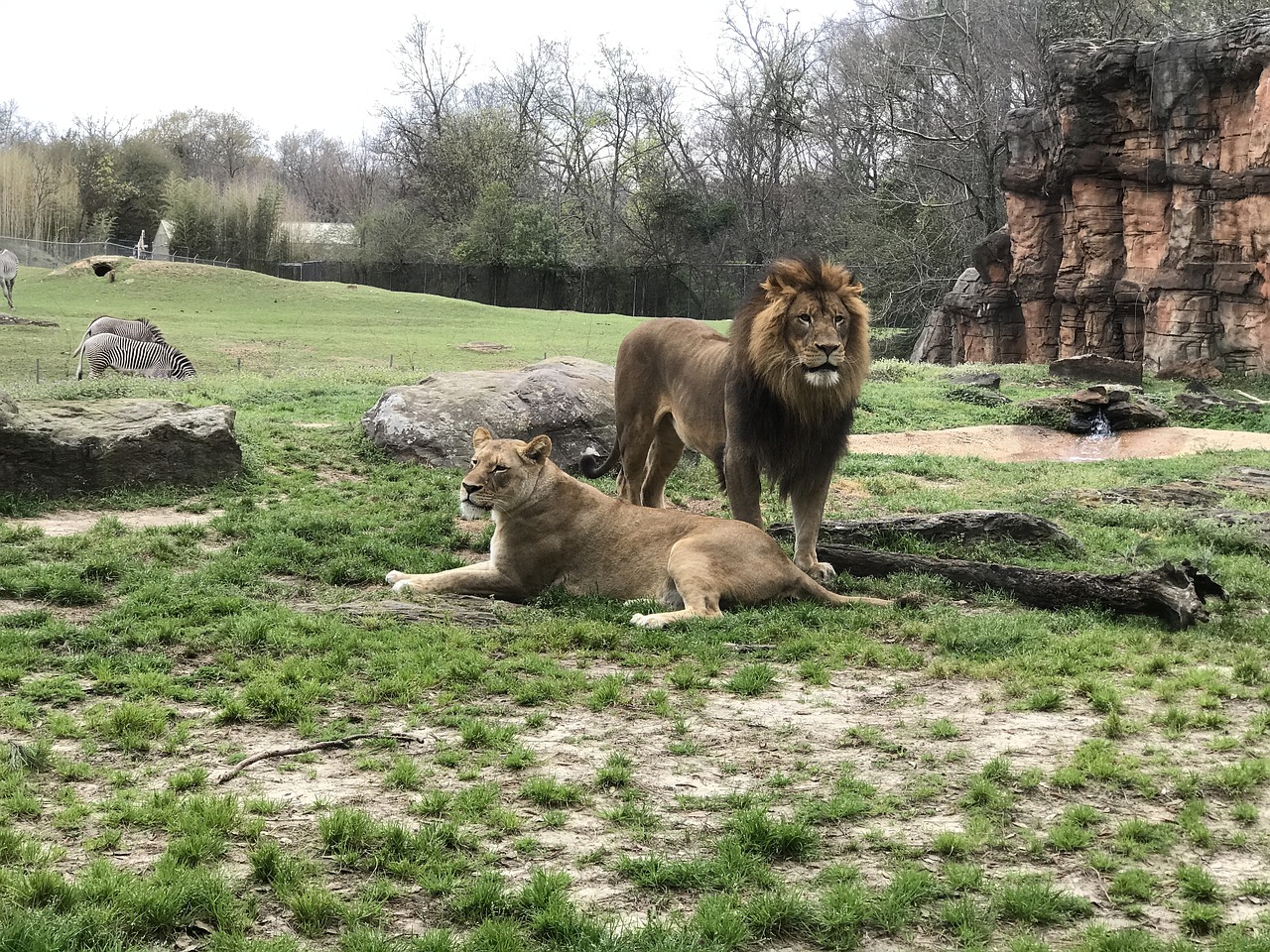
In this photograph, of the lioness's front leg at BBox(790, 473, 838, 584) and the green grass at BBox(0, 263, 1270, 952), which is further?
the lioness's front leg at BBox(790, 473, 838, 584)

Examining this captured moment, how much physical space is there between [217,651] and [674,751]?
114 inches

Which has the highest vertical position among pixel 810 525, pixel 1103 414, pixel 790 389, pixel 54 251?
pixel 54 251

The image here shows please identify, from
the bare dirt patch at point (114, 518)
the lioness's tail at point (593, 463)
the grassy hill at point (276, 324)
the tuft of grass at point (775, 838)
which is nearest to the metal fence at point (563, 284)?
the grassy hill at point (276, 324)

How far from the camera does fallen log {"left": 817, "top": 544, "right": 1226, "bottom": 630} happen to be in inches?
297

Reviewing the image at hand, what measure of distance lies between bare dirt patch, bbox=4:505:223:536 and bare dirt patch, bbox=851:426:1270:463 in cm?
976

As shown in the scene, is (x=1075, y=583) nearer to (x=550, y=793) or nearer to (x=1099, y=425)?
(x=550, y=793)

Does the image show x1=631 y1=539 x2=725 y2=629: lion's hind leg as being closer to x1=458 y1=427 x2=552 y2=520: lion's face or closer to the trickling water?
x1=458 y1=427 x2=552 y2=520: lion's face

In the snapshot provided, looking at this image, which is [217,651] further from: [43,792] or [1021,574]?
[1021,574]

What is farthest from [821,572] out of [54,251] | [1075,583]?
[54,251]

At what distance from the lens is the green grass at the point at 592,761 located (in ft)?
12.7

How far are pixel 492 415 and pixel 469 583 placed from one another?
5.62 metres

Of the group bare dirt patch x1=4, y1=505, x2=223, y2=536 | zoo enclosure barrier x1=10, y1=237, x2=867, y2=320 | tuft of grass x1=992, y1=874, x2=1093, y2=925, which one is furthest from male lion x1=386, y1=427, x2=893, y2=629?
zoo enclosure barrier x1=10, y1=237, x2=867, y2=320

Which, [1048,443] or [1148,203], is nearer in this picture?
[1048,443]

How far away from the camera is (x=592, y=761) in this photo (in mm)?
5258
